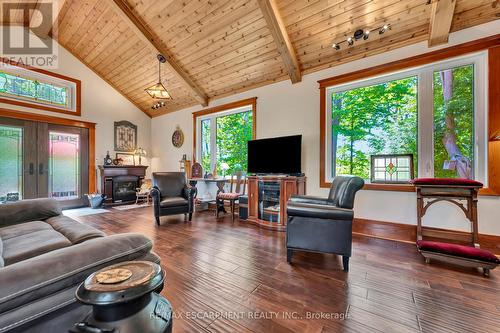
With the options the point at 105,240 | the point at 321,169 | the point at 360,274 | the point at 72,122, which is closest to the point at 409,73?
the point at 321,169

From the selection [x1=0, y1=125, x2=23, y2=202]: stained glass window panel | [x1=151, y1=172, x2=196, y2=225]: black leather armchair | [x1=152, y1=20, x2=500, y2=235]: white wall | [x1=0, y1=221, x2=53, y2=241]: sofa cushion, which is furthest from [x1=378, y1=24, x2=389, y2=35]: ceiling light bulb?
[x1=0, y1=125, x2=23, y2=202]: stained glass window panel

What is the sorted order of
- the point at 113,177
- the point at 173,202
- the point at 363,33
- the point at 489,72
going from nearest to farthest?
the point at 489,72 < the point at 363,33 < the point at 173,202 < the point at 113,177

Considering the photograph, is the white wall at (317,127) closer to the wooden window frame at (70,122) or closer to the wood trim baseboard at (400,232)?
the wood trim baseboard at (400,232)

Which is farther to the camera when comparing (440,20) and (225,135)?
(225,135)

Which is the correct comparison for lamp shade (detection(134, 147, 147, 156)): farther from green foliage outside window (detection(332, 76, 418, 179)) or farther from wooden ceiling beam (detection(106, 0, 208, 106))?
green foliage outside window (detection(332, 76, 418, 179))

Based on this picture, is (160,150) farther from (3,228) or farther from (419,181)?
(419,181)

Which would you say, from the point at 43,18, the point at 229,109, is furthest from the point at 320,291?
the point at 43,18

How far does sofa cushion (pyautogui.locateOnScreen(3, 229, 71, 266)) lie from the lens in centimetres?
136

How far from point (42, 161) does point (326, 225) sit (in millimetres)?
6577

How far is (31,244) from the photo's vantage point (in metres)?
1.52

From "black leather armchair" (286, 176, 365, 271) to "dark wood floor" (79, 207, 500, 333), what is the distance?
0.22 metres

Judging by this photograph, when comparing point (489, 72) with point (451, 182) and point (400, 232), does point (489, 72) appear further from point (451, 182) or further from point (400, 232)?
point (400, 232)

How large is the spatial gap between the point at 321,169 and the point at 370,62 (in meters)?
1.93

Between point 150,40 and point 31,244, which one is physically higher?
point 150,40
